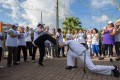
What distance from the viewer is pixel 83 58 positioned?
9922mm

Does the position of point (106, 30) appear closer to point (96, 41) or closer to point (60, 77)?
point (96, 41)

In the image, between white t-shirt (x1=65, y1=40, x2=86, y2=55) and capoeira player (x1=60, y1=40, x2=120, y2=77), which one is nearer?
capoeira player (x1=60, y1=40, x2=120, y2=77)

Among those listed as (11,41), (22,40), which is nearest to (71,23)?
(22,40)

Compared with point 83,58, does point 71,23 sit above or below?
above

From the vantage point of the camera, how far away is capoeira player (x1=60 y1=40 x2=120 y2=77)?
929 centimetres

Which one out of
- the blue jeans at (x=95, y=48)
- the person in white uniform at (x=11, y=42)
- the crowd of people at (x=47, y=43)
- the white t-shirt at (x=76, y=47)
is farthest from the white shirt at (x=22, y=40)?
the blue jeans at (x=95, y=48)

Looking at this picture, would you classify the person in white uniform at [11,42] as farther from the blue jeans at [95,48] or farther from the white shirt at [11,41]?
the blue jeans at [95,48]

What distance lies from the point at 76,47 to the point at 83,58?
1.66ft

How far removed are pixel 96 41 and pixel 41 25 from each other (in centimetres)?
487

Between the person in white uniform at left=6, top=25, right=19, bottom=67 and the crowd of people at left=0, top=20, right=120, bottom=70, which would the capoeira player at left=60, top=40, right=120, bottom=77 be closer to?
the crowd of people at left=0, top=20, right=120, bottom=70

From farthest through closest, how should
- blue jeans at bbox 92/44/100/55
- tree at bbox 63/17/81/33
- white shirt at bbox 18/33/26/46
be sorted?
tree at bbox 63/17/81/33 < blue jeans at bbox 92/44/100/55 < white shirt at bbox 18/33/26/46

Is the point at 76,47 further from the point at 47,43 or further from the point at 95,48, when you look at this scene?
the point at 47,43

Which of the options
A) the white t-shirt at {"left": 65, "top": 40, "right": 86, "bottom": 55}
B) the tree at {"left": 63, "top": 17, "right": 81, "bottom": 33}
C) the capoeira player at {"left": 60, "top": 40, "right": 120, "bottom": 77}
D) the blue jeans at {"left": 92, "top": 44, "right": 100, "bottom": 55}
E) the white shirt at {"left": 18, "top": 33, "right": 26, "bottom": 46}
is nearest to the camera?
the capoeira player at {"left": 60, "top": 40, "right": 120, "bottom": 77}

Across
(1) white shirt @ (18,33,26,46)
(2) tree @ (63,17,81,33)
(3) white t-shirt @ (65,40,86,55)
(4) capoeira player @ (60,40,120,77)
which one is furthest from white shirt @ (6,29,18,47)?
(2) tree @ (63,17,81,33)
